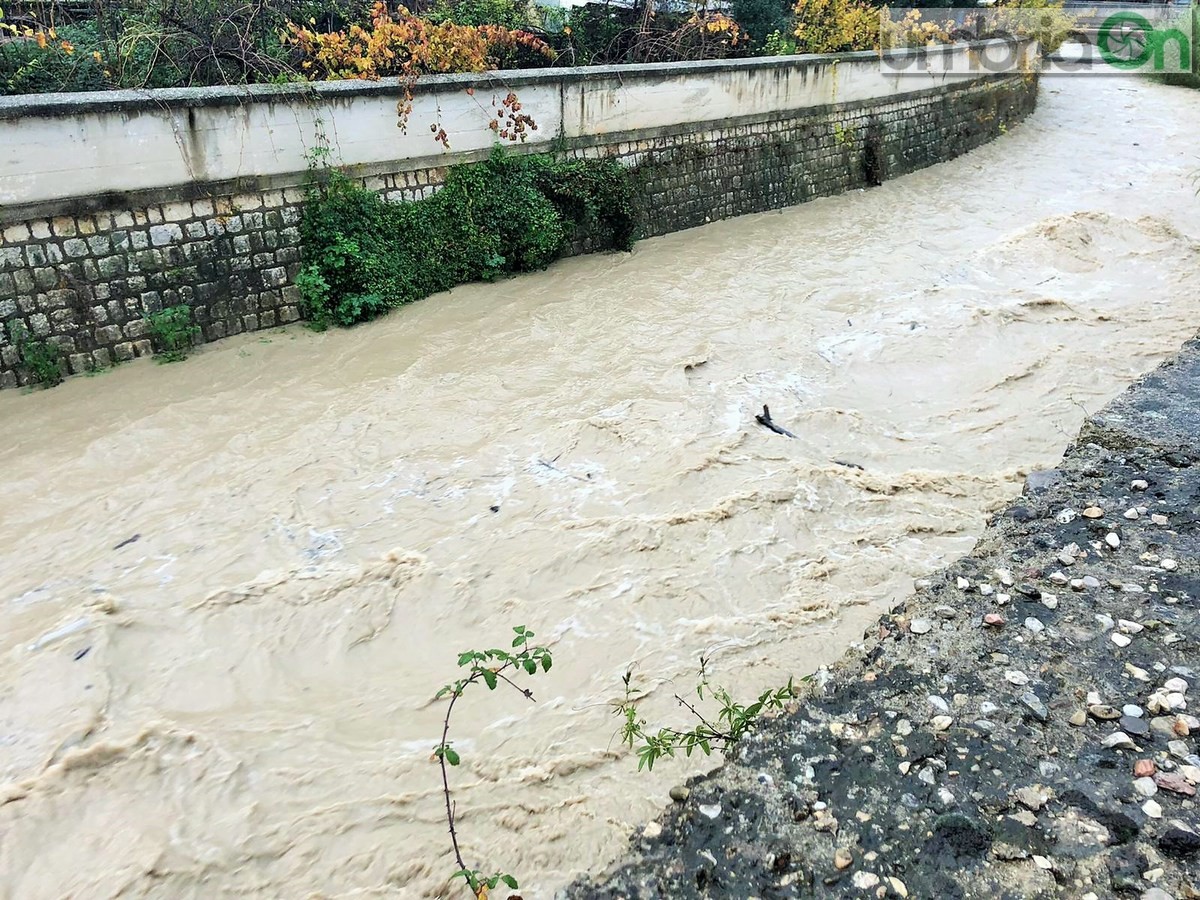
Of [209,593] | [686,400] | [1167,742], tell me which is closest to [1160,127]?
[686,400]

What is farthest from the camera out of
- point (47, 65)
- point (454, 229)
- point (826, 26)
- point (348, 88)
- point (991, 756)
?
point (826, 26)

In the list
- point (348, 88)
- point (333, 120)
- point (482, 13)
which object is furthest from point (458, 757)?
point (482, 13)

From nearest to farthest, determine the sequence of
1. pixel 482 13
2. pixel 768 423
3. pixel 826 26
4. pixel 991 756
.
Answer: pixel 991 756 < pixel 768 423 < pixel 482 13 < pixel 826 26

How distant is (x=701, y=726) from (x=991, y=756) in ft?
3.74

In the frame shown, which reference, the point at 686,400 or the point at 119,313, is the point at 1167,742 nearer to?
the point at 686,400

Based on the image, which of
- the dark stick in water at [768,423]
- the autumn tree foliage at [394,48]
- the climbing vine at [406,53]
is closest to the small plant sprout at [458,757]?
the dark stick in water at [768,423]

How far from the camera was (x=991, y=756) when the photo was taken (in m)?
2.97

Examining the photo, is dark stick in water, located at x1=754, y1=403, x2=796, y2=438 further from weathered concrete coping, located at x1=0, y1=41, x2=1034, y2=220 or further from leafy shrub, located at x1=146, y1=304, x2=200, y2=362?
leafy shrub, located at x1=146, y1=304, x2=200, y2=362

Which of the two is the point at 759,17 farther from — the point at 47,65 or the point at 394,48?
the point at 47,65

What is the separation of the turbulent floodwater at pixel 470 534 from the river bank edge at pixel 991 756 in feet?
1.93

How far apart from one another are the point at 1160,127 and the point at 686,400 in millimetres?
17692

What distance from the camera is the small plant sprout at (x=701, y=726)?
3328mm

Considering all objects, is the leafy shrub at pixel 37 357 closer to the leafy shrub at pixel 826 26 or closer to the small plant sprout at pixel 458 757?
the small plant sprout at pixel 458 757

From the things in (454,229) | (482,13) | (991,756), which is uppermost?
(482,13)
